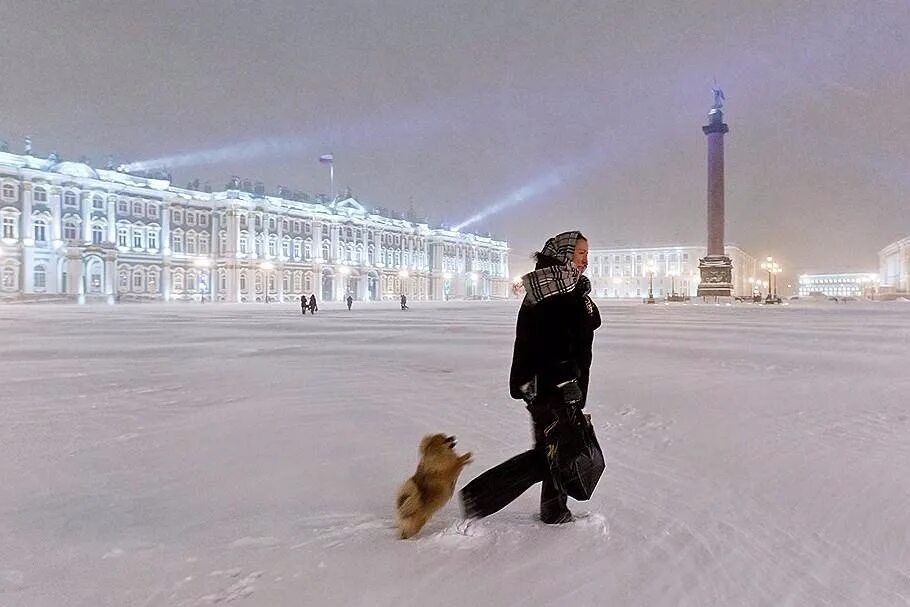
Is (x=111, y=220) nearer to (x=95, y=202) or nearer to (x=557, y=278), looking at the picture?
(x=95, y=202)

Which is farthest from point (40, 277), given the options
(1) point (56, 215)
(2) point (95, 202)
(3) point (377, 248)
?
(3) point (377, 248)

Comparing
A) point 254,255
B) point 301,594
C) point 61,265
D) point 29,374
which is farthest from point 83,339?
point 254,255

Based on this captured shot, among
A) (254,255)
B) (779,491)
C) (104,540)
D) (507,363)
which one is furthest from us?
(254,255)

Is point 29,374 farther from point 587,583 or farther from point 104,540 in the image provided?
point 587,583

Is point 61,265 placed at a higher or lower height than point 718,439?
higher

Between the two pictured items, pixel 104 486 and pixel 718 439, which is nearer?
pixel 104 486

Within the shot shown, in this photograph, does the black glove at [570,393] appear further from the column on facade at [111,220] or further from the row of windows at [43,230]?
the column on facade at [111,220]

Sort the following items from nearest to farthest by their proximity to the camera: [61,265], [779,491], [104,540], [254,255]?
[104,540]
[779,491]
[61,265]
[254,255]

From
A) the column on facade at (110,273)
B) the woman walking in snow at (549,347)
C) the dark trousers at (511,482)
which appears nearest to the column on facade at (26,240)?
the column on facade at (110,273)

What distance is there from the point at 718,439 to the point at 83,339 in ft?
50.5

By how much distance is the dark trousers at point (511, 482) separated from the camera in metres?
3.38

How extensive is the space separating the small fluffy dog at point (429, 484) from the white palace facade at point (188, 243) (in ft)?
197

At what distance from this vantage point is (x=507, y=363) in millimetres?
10617

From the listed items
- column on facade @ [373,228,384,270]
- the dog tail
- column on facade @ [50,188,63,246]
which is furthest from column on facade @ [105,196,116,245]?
the dog tail
